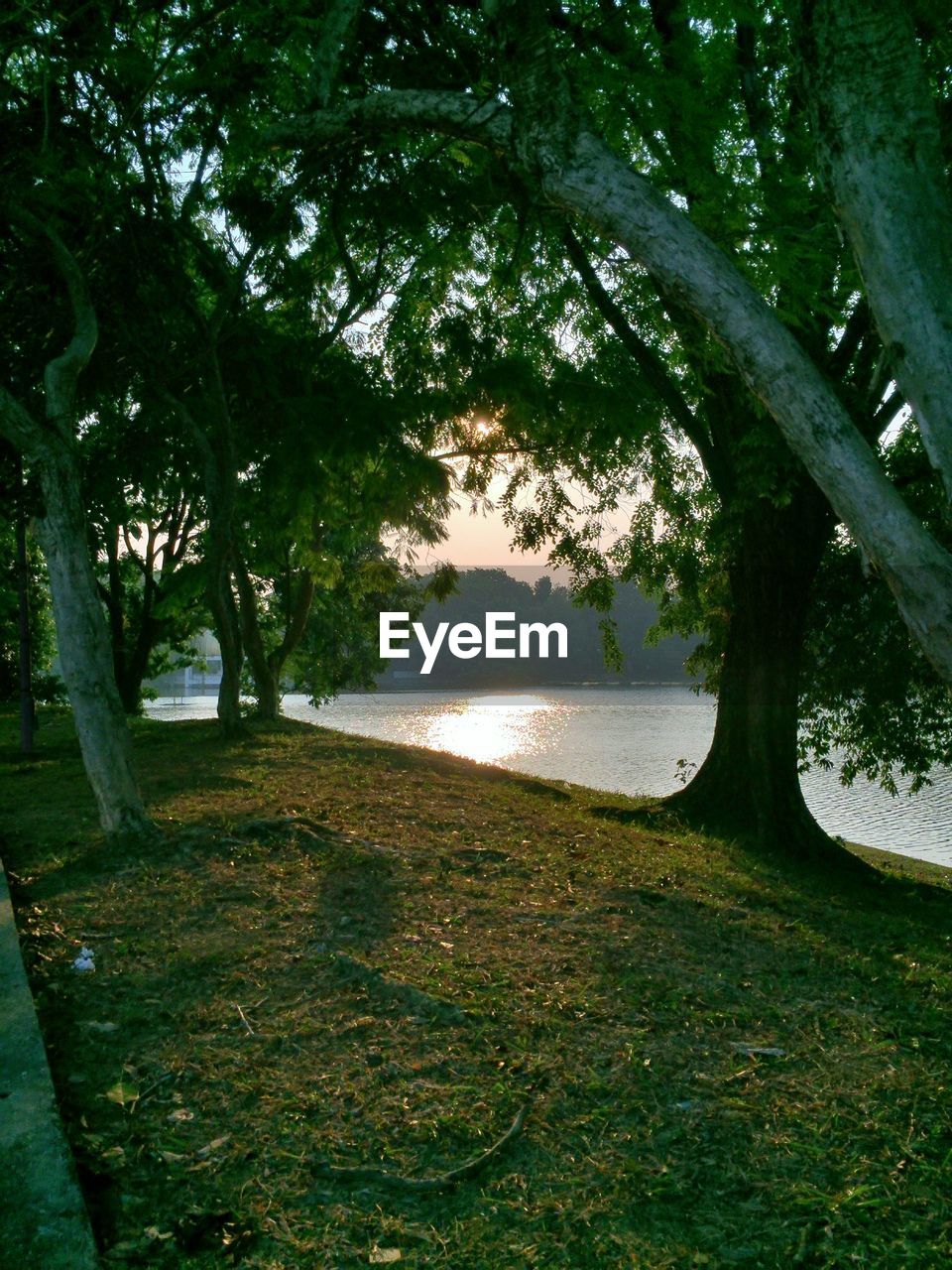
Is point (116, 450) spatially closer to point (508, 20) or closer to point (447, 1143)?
point (508, 20)

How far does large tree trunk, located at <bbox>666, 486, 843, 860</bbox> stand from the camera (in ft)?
41.8

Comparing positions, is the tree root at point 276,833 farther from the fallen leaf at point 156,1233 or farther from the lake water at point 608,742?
the lake water at point 608,742

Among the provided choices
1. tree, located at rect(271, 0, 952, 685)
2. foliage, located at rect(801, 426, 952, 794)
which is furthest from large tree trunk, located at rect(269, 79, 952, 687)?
foliage, located at rect(801, 426, 952, 794)

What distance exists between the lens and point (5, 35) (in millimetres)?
8867

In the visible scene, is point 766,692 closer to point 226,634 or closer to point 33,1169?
point 226,634

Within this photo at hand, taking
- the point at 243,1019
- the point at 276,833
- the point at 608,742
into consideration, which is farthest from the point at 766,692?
the point at 608,742

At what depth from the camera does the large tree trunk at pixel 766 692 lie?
A: 12742mm

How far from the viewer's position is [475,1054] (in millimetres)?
4434

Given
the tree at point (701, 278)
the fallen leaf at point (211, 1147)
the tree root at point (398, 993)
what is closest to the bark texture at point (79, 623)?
the tree root at point (398, 993)

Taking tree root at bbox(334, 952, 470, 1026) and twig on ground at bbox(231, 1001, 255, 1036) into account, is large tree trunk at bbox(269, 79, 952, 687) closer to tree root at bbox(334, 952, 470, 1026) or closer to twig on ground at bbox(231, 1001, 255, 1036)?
tree root at bbox(334, 952, 470, 1026)

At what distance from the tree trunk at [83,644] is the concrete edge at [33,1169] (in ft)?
10.4

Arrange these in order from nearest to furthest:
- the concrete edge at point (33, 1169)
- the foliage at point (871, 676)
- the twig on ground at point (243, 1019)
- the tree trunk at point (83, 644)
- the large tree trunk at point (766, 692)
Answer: the concrete edge at point (33, 1169) < the twig on ground at point (243, 1019) < the tree trunk at point (83, 644) < the large tree trunk at point (766, 692) < the foliage at point (871, 676)

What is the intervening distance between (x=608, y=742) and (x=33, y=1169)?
40.3 meters

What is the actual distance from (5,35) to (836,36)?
292 inches
